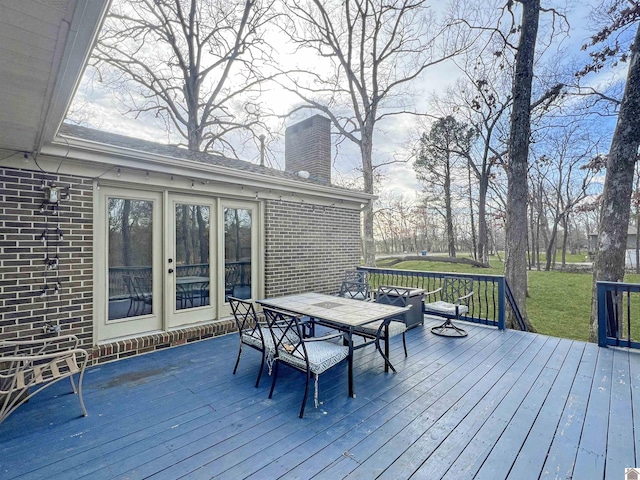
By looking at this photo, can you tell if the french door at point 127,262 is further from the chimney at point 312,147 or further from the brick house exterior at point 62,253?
the chimney at point 312,147

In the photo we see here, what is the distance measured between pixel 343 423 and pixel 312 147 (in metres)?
7.78

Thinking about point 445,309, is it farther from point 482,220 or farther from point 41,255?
point 482,220

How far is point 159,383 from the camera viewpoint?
323 cm

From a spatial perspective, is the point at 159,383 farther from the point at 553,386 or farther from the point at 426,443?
the point at 553,386

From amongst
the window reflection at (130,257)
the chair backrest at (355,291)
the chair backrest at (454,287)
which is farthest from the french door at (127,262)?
the chair backrest at (454,287)

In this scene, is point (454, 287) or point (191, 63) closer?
point (454, 287)

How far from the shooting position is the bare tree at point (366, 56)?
1194cm

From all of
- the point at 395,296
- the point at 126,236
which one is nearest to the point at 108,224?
the point at 126,236

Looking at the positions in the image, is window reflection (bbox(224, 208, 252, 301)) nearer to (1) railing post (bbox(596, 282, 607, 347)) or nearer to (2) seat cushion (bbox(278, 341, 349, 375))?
(2) seat cushion (bbox(278, 341, 349, 375))

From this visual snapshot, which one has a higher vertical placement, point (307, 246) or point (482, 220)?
point (482, 220)

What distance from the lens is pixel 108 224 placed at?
154 inches

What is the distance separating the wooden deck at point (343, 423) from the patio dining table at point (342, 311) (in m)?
0.50

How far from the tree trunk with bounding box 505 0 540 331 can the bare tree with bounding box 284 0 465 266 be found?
5.27 meters

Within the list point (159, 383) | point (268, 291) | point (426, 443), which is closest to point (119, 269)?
point (159, 383)
